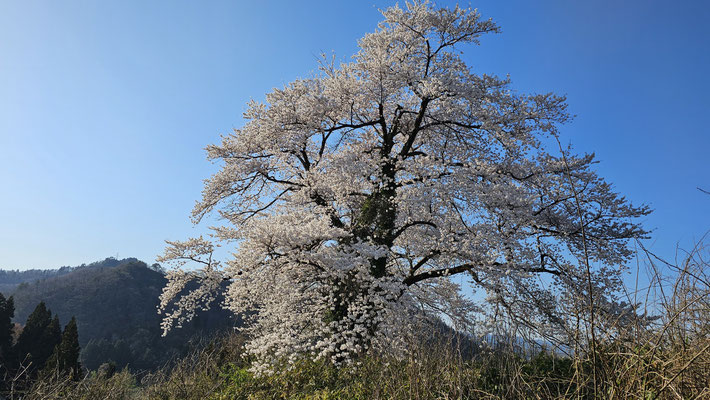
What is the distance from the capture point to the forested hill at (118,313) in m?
52.5

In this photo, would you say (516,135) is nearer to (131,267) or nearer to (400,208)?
(400,208)

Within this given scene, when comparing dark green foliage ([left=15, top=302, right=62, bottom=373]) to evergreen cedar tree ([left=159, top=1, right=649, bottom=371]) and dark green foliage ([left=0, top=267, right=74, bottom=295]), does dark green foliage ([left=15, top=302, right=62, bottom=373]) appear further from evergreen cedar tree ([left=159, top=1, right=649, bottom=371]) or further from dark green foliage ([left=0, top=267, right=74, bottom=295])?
dark green foliage ([left=0, top=267, right=74, bottom=295])

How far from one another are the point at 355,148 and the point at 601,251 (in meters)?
6.75

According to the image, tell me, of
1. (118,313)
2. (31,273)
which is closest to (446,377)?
(118,313)

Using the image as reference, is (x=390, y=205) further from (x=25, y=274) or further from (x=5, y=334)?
(x=25, y=274)

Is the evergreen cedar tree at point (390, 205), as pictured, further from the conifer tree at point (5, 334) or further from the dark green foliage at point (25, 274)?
the dark green foliage at point (25, 274)

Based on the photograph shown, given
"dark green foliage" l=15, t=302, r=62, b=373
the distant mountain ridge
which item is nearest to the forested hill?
"dark green foliage" l=15, t=302, r=62, b=373

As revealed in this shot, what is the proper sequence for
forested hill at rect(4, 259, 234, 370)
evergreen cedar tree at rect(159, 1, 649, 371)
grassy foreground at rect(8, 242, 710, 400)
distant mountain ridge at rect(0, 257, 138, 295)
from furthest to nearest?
distant mountain ridge at rect(0, 257, 138, 295)
forested hill at rect(4, 259, 234, 370)
evergreen cedar tree at rect(159, 1, 649, 371)
grassy foreground at rect(8, 242, 710, 400)

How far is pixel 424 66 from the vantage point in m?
10.4

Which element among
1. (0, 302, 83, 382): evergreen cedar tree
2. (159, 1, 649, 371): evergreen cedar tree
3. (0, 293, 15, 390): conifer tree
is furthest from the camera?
(0, 293, 15, 390): conifer tree

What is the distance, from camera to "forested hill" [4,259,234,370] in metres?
52.5

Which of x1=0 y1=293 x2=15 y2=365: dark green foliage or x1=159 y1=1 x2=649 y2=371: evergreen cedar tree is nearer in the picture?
x1=159 y1=1 x2=649 y2=371: evergreen cedar tree

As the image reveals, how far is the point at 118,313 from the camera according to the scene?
67.5 metres

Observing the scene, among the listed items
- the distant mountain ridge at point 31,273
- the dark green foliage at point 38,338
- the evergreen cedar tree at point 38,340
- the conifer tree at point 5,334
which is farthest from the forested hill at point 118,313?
the distant mountain ridge at point 31,273
